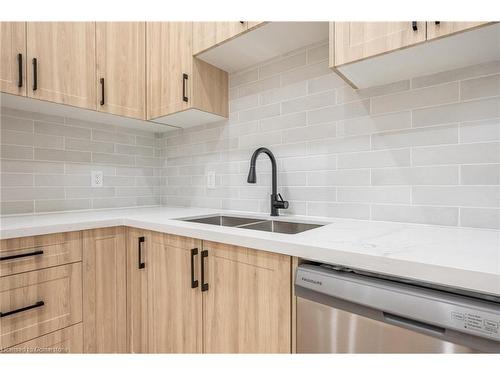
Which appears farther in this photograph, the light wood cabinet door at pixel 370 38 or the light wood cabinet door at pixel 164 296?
the light wood cabinet door at pixel 164 296

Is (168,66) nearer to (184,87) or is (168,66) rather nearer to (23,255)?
(184,87)

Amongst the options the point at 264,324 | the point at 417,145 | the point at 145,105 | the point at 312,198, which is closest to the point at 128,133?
the point at 145,105

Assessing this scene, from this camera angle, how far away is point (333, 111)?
4.60 feet

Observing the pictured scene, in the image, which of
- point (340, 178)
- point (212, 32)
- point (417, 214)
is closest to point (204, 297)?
point (340, 178)

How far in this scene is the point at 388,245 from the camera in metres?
0.80

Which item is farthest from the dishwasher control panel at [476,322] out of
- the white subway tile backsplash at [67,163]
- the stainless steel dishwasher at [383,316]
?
the white subway tile backsplash at [67,163]

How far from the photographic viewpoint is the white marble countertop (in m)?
0.61

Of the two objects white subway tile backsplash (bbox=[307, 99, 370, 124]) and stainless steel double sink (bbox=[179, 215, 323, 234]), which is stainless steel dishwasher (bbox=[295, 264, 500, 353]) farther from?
white subway tile backsplash (bbox=[307, 99, 370, 124])

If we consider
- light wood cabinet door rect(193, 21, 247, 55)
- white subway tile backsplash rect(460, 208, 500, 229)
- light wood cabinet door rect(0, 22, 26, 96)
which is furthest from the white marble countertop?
light wood cabinet door rect(193, 21, 247, 55)

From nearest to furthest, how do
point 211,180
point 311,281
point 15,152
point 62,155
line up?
point 311,281 → point 15,152 → point 62,155 → point 211,180

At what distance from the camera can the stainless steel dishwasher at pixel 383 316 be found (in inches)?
23.5

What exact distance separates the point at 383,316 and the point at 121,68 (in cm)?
182

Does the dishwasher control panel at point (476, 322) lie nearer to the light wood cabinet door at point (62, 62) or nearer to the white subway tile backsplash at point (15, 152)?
the light wood cabinet door at point (62, 62)

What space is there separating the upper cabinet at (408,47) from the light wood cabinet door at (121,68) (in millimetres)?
1246
